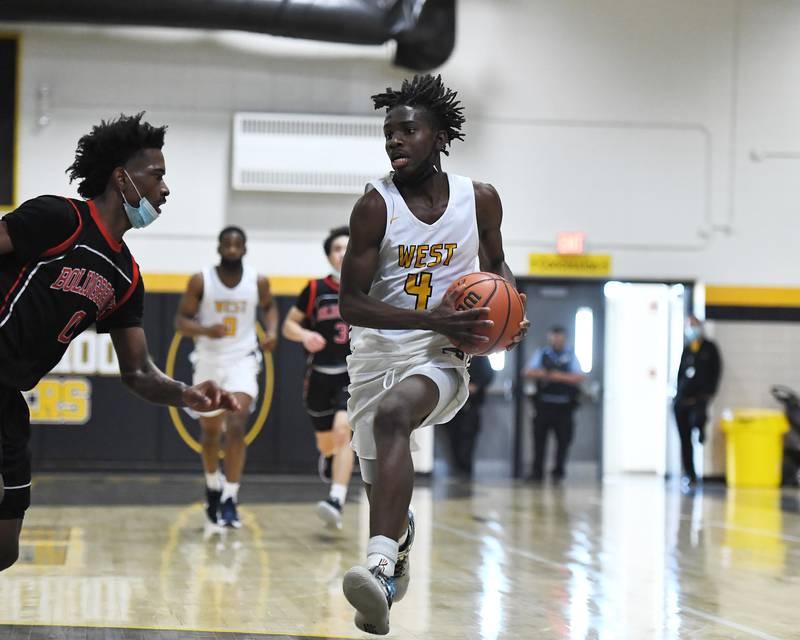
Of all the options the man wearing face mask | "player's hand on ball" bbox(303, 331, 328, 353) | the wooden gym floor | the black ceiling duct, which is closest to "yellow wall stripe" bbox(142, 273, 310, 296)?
the black ceiling duct

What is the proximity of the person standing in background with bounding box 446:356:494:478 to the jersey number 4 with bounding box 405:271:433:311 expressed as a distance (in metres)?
8.80

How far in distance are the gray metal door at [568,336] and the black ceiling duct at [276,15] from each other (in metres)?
3.27

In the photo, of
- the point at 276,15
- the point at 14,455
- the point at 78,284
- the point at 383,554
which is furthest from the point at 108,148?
the point at 276,15

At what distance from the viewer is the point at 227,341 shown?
7.61 metres

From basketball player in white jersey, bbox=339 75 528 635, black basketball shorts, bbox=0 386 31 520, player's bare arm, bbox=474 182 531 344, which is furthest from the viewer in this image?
player's bare arm, bbox=474 182 531 344

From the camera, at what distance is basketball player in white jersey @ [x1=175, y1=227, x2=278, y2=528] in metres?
7.41

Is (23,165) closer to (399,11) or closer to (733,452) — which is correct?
(399,11)

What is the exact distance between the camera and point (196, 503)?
950cm

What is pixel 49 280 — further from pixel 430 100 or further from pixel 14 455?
pixel 430 100

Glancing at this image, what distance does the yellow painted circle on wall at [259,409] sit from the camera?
41.5ft

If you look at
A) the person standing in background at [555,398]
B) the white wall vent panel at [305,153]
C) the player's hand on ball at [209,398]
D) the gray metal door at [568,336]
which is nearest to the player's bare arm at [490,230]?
the player's hand on ball at [209,398]

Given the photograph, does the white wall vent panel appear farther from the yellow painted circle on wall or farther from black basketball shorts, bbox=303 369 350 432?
black basketball shorts, bbox=303 369 350 432

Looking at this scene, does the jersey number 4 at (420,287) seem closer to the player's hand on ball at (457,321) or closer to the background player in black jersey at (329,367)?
the player's hand on ball at (457,321)

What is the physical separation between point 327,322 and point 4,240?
4459 millimetres
